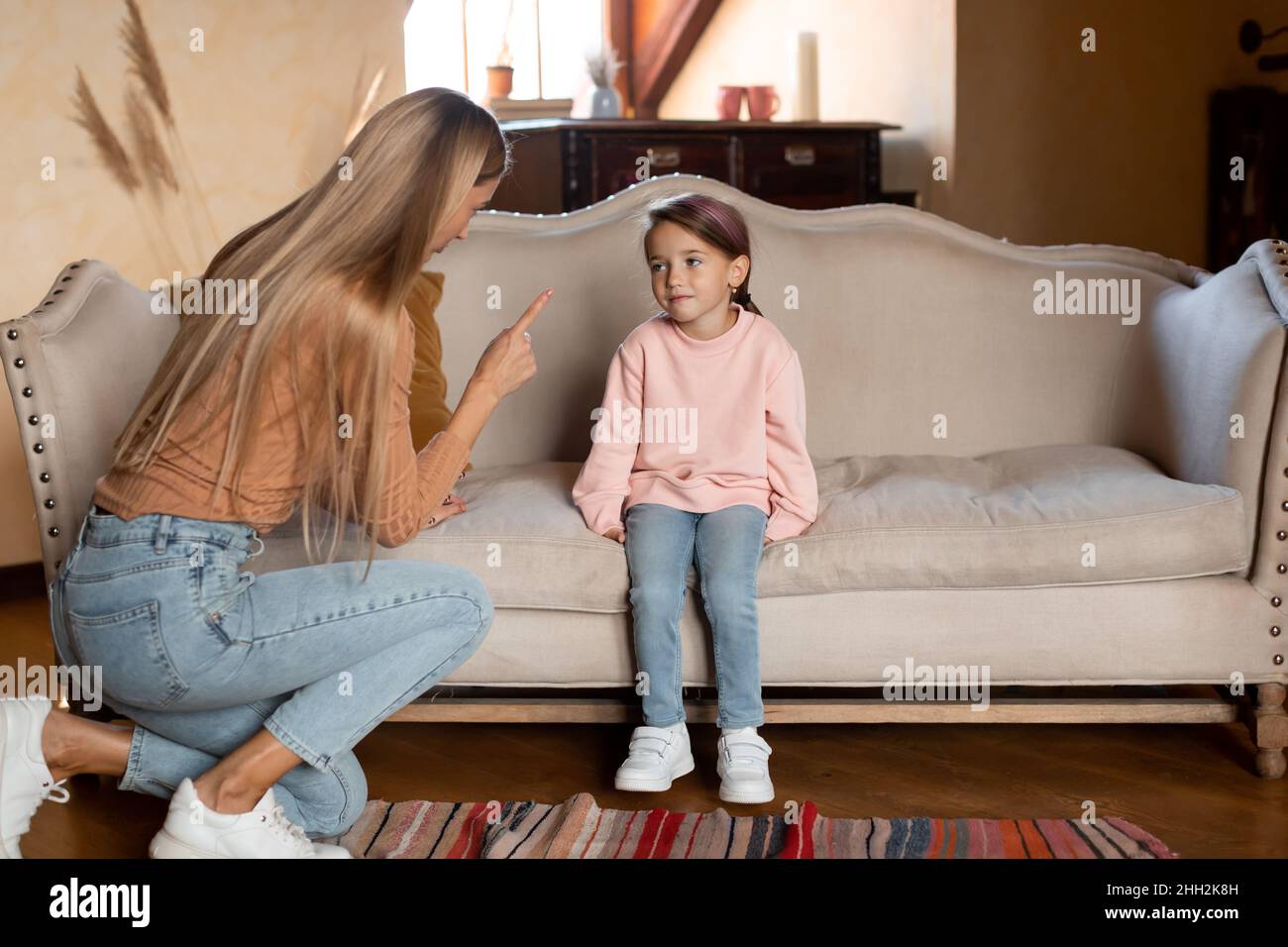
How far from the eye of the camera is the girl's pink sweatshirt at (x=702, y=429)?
2.09 meters

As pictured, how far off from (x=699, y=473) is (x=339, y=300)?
728mm

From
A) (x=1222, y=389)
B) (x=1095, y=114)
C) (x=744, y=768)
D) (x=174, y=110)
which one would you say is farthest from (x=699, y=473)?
(x=1095, y=114)

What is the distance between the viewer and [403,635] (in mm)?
1675

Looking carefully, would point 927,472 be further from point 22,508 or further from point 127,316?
point 22,508

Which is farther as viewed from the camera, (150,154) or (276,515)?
(150,154)

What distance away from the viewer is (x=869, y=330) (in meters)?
2.60

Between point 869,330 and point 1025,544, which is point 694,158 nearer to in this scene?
point 869,330

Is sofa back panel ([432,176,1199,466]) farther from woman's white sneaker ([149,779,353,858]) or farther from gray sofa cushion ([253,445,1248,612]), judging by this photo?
woman's white sneaker ([149,779,353,858])

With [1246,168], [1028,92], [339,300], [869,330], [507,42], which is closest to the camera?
[339,300]

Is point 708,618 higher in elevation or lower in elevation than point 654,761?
higher

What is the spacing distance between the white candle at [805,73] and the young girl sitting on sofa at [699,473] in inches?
87.2

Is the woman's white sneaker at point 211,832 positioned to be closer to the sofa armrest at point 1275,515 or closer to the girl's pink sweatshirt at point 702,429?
the girl's pink sweatshirt at point 702,429

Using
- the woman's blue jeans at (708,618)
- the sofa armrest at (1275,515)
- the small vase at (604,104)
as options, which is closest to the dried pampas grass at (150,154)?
the small vase at (604,104)

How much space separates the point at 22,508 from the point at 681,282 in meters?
2.02
